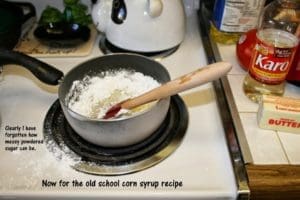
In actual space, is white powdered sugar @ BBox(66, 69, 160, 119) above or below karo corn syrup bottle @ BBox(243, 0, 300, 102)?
below

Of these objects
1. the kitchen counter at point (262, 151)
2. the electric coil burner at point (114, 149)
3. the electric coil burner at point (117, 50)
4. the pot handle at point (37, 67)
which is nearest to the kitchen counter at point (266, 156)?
the kitchen counter at point (262, 151)

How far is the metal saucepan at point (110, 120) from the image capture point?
1.74 feet

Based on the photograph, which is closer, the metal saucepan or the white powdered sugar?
the metal saucepan

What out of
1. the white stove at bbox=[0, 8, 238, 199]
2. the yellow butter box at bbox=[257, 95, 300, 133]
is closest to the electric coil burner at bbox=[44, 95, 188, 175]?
the white stove at bbox=[0, 8, 238, 199]

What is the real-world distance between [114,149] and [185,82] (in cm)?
15

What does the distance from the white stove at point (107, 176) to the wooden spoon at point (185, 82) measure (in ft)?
0.32

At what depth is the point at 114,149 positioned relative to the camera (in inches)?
22.6

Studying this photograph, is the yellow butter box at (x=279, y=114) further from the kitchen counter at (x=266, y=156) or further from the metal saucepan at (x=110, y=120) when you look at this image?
the metal saucepan at (x=110, y=120)

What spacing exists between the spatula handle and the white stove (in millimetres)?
97

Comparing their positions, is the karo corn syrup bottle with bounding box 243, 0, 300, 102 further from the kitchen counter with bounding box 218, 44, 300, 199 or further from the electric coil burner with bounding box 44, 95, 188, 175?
the electric coil burner with bounding box 44, 95, 188, 175

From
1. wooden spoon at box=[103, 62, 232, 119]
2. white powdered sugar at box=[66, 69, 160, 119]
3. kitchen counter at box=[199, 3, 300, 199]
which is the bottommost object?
white powdered sugar at box=[66, 69, 160, 119]

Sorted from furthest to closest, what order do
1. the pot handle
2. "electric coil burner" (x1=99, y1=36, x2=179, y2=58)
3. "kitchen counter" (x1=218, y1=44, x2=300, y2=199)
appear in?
1. "electric coil burner" (x1=99, y1=36, x2=179, y2=58)
2. the pot handle
3. "kitchen counter" (x1=218, y1=44, x2=300, y2=199)

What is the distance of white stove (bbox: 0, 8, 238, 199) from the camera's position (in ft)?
1.71

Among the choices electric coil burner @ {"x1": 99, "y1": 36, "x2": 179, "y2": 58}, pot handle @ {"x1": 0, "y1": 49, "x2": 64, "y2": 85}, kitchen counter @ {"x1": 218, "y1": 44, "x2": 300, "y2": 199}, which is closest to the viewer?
kitchen counter @ {"x1": 218, "y1": 44, "x2": 300, "y2": 199}
